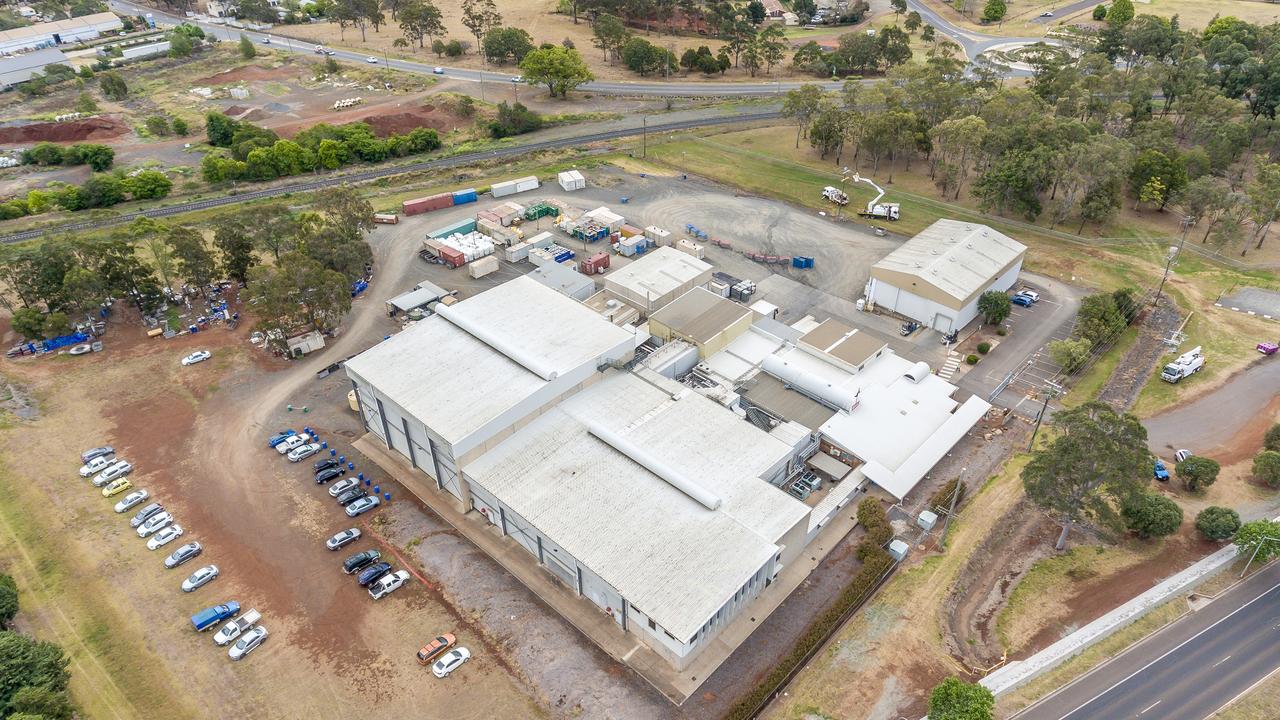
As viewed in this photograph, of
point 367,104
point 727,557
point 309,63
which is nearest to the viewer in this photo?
point 727,557

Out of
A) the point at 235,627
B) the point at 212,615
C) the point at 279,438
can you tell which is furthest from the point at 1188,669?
the point at 279,438

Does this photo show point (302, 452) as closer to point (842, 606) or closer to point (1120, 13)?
point (842, 606)

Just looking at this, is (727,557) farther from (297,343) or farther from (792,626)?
(297,343)

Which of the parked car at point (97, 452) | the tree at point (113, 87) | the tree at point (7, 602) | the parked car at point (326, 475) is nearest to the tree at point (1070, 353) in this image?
the parked car at point (326, 475)

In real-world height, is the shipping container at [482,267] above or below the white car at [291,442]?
above

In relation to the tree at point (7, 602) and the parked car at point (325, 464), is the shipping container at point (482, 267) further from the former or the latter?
the tree at point (7, 602)

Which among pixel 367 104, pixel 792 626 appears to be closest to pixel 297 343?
pixel 792 626
